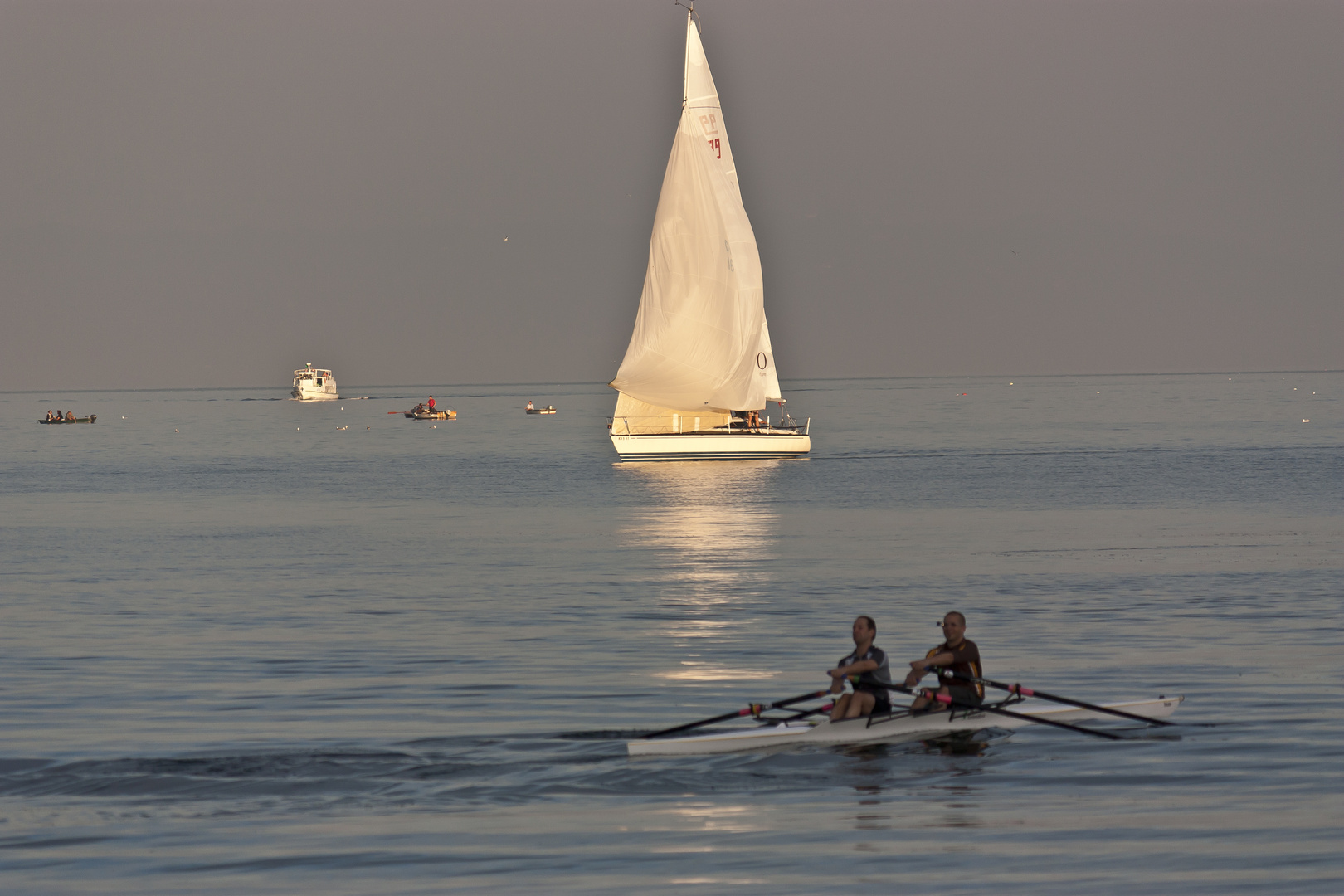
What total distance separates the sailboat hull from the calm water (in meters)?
21.3

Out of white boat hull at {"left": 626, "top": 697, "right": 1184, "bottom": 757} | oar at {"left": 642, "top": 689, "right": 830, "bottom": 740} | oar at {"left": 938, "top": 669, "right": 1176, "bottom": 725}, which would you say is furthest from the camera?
oar at {"left": 938, "top": 669, "right": 1176, "bottom": 725}

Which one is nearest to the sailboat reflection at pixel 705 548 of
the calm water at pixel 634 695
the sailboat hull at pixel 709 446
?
the calm water at pixel 634 695

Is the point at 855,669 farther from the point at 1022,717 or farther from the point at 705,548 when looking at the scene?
the point at 705,548

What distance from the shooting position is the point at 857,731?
20047mm

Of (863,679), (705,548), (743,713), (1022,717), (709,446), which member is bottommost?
(1022,717)

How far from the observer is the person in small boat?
19719 millimetres

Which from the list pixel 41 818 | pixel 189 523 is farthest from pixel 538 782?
pixel 189 523

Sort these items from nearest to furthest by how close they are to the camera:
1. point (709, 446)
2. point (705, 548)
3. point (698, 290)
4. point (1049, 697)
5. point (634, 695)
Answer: point (1049, 697), point (634, 695), point (705, 548), point (709, 446), point (698, 290)

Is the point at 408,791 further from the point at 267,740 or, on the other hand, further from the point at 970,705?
the point at 970,705

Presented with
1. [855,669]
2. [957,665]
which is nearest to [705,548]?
[957,665]

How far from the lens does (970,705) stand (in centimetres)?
2042

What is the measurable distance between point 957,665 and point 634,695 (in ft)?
17.7

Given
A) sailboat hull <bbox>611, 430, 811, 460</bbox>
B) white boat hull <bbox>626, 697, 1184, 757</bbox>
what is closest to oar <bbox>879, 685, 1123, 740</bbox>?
white boat hull <bbox>626, 697, 1184, 757</bbox>

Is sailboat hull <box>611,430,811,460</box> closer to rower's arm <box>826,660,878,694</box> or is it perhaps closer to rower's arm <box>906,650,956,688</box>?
rower's arm <box>906,650,956,688</box>
